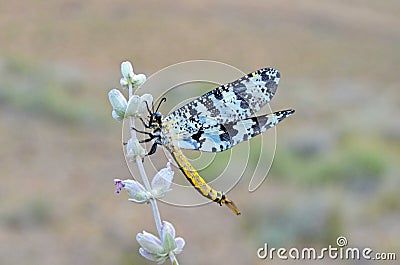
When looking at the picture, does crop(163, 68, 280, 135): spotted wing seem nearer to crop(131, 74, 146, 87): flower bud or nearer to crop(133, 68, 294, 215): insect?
crop(133, 68, 294, 215): insect

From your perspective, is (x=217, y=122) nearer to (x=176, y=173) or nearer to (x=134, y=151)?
(x=134, y=151)

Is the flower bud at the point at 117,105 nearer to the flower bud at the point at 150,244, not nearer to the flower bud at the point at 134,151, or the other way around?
the flower bud at the point at 134,151

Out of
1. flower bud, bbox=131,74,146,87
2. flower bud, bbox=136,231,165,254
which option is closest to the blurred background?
flower bud, bbox=136,231,165,254

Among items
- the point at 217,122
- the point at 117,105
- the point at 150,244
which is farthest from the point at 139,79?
the point at 150,244

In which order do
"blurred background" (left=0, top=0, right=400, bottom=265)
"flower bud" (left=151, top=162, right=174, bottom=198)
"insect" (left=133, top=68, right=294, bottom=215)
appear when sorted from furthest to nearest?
1. "blurred background" (left=0, top=0, right=400, bottom=265)
2. "flower bud" (left=151, top=162, right=174, bottom=198)
3. "insect" (left=133, top=68, right=294, bottom=215)

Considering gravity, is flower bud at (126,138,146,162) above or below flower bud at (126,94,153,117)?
below

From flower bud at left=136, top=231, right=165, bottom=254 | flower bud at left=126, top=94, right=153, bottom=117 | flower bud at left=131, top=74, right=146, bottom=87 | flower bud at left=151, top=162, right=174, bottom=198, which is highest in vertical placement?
flower bud at left=131, top=74, right=146, bottom=87

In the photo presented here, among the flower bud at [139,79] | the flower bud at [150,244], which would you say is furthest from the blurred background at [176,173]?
the flower bud at [139,79]

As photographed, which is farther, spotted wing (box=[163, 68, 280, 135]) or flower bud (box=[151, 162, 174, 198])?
flower bud (box=[151, 162, 174, 198])
